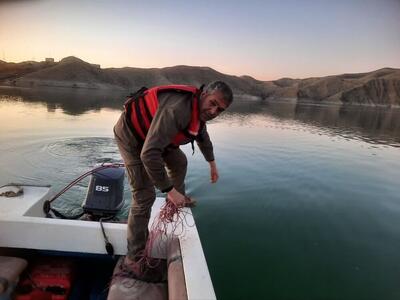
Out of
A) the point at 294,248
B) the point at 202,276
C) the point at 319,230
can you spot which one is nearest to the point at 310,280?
the point at 294,248

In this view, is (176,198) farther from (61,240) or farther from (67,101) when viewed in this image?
(67,101)

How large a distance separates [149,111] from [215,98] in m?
0.60

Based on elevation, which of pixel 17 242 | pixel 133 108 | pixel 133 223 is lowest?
pixel 17 242

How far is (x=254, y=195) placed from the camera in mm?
8648

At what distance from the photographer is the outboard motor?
14.8 feet

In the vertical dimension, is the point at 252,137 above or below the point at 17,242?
below

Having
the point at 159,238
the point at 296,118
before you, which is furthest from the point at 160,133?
the point at 296,118

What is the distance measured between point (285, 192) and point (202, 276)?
6.76 m

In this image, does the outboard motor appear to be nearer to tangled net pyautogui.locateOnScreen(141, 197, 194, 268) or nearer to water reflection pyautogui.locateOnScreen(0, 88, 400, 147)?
tangled net pyautogui.locateOnScreen(141, 197, 194, 268)

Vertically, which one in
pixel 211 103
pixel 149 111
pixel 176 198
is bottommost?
pixel 176 198

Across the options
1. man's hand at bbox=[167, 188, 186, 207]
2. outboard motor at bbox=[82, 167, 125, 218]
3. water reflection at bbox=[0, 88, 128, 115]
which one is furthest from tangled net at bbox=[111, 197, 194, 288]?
water reflection at bbox=[0, 88, 128, 115]

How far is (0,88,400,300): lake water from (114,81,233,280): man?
2.21m

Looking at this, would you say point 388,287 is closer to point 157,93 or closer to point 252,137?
point 157,93

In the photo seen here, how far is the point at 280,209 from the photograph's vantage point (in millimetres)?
7918
